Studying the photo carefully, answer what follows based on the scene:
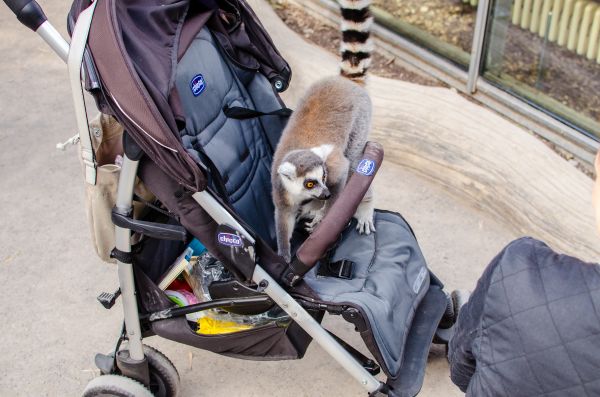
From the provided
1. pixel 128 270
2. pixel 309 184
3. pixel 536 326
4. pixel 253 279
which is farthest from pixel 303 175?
pixel 536 326

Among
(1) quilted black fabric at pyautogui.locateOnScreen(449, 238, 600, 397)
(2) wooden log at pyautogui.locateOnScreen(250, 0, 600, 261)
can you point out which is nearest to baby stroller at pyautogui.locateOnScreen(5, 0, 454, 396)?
(1) quilted black fabric at pyautogui.locateOnScreen(449, 238, 600, 397)

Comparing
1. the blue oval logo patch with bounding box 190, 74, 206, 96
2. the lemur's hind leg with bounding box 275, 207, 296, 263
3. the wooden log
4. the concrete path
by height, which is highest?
the blue oval logo patch with bounding box 190, 74, 206, 96

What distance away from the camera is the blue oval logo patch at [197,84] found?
2.45 meters

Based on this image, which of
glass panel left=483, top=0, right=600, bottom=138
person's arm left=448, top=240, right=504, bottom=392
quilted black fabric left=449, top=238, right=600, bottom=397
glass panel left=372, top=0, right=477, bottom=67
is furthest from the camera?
glass panel left=372, top=0, right=477, bottom=67

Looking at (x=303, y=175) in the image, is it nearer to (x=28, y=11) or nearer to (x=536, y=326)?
A: (x=28, y=11)

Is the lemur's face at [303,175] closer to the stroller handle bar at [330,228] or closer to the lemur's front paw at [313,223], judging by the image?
the lemur's front paw at [313,223]

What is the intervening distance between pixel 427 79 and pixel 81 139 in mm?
2921

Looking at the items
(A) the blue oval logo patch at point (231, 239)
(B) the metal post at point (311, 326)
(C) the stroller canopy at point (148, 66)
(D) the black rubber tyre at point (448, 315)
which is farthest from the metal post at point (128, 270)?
(D) the black rubber tyre at point (448, 315)

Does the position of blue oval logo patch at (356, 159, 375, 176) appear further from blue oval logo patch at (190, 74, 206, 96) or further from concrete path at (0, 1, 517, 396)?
concrete path at (0, 1, 517, 396)

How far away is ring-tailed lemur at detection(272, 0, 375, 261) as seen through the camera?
2.60 metres

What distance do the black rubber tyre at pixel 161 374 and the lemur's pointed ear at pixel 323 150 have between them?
3.05 ft

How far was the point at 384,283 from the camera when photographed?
7.73 feet

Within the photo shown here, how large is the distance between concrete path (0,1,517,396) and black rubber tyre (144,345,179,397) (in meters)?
0.21

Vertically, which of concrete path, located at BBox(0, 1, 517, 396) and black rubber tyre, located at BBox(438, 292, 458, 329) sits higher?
black rubber tyre, located at BBox(438, 292, 458, 329)
